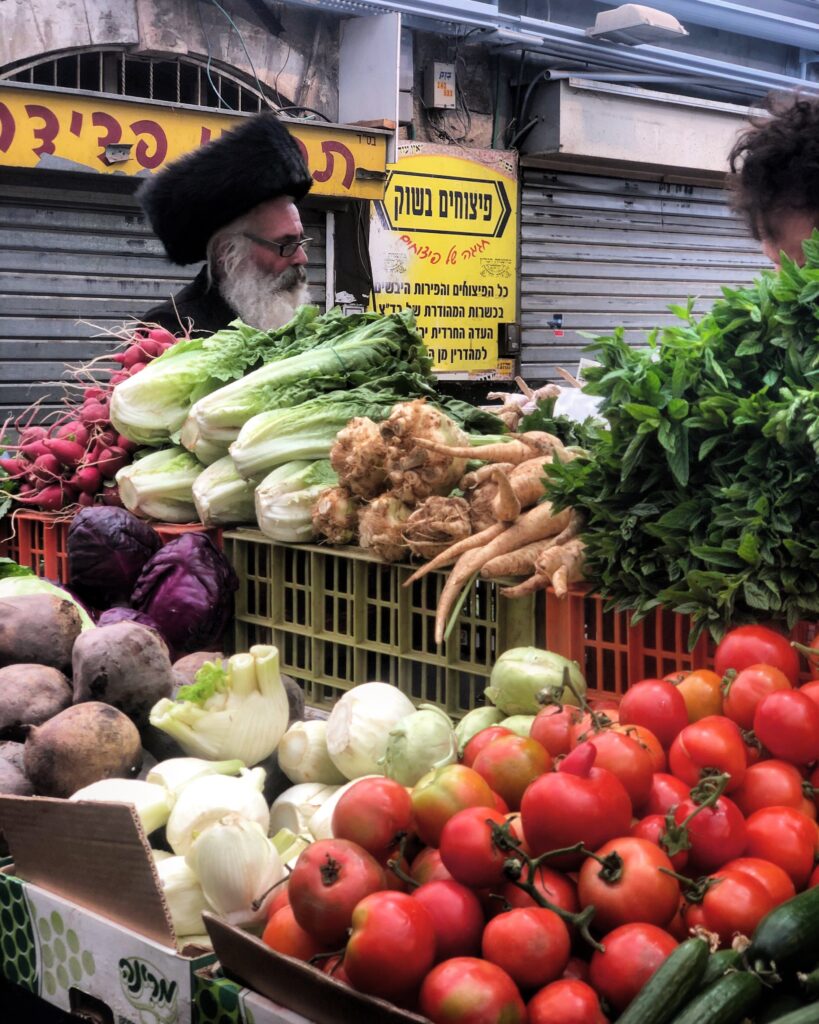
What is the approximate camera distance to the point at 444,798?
1.84m

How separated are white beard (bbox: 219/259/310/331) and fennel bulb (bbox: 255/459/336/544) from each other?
3117 millimetres

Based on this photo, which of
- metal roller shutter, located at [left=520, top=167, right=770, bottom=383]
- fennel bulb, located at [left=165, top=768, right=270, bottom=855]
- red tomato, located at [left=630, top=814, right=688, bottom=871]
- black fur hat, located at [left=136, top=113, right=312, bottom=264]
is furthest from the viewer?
metal roller shutter, located at [left=520, top=167, right=770, bottom=383]

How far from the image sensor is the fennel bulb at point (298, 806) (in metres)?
2.50

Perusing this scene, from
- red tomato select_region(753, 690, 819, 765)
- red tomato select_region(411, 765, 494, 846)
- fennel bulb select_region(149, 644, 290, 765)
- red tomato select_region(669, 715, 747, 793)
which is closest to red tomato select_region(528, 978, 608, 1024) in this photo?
red tomato select_region(411, 765, 494, 846)

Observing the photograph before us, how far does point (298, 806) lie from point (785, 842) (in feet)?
3.67

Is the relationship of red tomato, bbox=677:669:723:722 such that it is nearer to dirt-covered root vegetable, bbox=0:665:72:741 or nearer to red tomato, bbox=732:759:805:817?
red tomato, bbox=732:759:805:817

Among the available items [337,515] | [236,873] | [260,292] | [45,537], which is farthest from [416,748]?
[260,292]

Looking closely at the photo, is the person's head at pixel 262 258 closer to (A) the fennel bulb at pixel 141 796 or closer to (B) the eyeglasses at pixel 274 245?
(B) the eyeglasses at pixel 274 245

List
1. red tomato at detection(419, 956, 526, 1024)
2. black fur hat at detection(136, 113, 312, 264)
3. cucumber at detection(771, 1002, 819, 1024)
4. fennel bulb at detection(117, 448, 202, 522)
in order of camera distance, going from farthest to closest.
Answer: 1. black fur hat at detection(136, 113, 312, 264)
2. fennel bulb at detection(117, 448, 202, 522)
3. red tomato at detection(419, 956, 526, 1024)
4. cucumber at detection(771, 1002, 819, 1024)

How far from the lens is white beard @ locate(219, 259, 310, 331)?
663 cm

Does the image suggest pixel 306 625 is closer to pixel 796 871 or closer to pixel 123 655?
pixel 123 655

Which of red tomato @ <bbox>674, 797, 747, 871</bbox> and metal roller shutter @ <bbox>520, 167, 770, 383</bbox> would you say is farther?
metal roller shutter @ <bbox>520, 167, 770, 383</bbox>

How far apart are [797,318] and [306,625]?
5.69 feet

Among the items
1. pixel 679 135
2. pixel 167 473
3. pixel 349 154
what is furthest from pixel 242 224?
pixel 679 135
